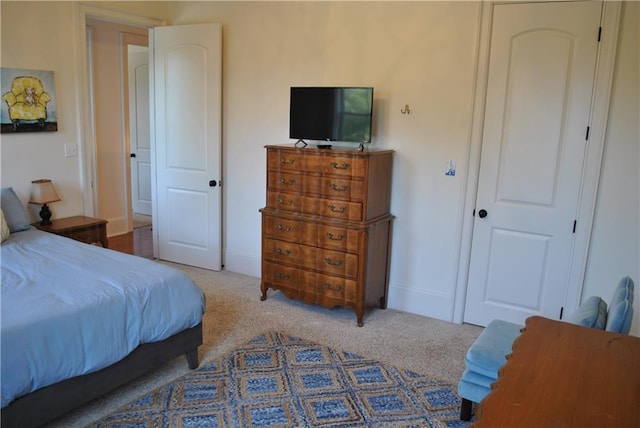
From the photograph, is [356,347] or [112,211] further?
[112,211]

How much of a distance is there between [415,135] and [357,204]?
76 centimetres

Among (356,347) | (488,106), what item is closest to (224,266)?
(356,347)

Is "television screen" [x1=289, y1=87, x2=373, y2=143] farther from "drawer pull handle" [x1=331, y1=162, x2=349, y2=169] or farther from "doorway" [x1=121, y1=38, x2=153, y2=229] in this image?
"doorway" [x1=121, y1=38, x2=153, y2=229]

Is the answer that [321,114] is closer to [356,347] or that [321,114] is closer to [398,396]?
[356,347]

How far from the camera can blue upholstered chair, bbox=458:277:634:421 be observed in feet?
6.61

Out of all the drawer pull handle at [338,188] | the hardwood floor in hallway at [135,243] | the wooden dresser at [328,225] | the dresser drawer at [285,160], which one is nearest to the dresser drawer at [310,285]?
the wooden dresser at [328,225]

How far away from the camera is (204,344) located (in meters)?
3.41

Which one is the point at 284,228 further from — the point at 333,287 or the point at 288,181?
the point at 333,287

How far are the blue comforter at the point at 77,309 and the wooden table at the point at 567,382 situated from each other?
6.05ft

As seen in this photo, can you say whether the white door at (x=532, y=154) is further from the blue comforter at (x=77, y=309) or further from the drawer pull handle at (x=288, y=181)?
the blue comforter at (x=77, y=309)

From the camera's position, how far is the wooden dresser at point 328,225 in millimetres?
3680

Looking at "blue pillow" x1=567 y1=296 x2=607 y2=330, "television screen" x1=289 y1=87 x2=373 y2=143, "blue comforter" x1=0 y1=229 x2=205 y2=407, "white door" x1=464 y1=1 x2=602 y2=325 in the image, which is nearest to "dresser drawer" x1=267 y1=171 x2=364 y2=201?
"television screen" x1=289 y1=87 x2=373 y2=143

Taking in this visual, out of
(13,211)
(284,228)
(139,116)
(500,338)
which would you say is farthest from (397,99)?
(139,116)

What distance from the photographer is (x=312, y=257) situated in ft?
12.8
